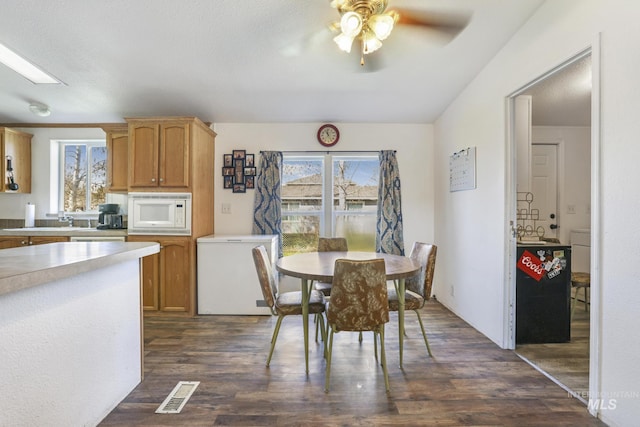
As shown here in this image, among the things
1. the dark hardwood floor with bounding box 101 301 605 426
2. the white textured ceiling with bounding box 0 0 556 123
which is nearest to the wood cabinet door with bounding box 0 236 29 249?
the white textured ceiling with bounding box 0 0 556 123

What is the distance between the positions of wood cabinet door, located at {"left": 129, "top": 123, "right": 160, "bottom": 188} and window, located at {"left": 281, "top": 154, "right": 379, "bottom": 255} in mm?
1541

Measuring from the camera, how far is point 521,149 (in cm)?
273

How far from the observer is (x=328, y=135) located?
3.87 meters

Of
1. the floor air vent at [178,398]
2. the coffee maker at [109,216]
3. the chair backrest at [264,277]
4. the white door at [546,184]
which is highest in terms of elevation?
the white door at [546,184]

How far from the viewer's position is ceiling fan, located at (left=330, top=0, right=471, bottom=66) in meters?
1.62

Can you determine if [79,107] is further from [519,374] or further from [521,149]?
[519,374]

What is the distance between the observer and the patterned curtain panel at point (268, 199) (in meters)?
3.79

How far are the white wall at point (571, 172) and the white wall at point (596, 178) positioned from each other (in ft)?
6.46

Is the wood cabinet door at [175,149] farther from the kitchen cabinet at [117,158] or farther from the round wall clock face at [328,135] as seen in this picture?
the round wall clock face at [328,135]

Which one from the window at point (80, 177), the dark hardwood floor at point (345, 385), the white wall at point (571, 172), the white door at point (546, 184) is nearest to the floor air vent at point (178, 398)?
the dark hardwood floor at point (345, 385)

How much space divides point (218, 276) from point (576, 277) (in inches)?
143

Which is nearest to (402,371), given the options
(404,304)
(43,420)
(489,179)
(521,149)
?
(404,304)

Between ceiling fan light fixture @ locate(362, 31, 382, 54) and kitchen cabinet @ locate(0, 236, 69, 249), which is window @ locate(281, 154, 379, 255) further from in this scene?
kitchen cabinet @ locate(0, 236, 69, 249)

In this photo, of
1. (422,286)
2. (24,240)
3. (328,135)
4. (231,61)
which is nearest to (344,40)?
(231,61)
